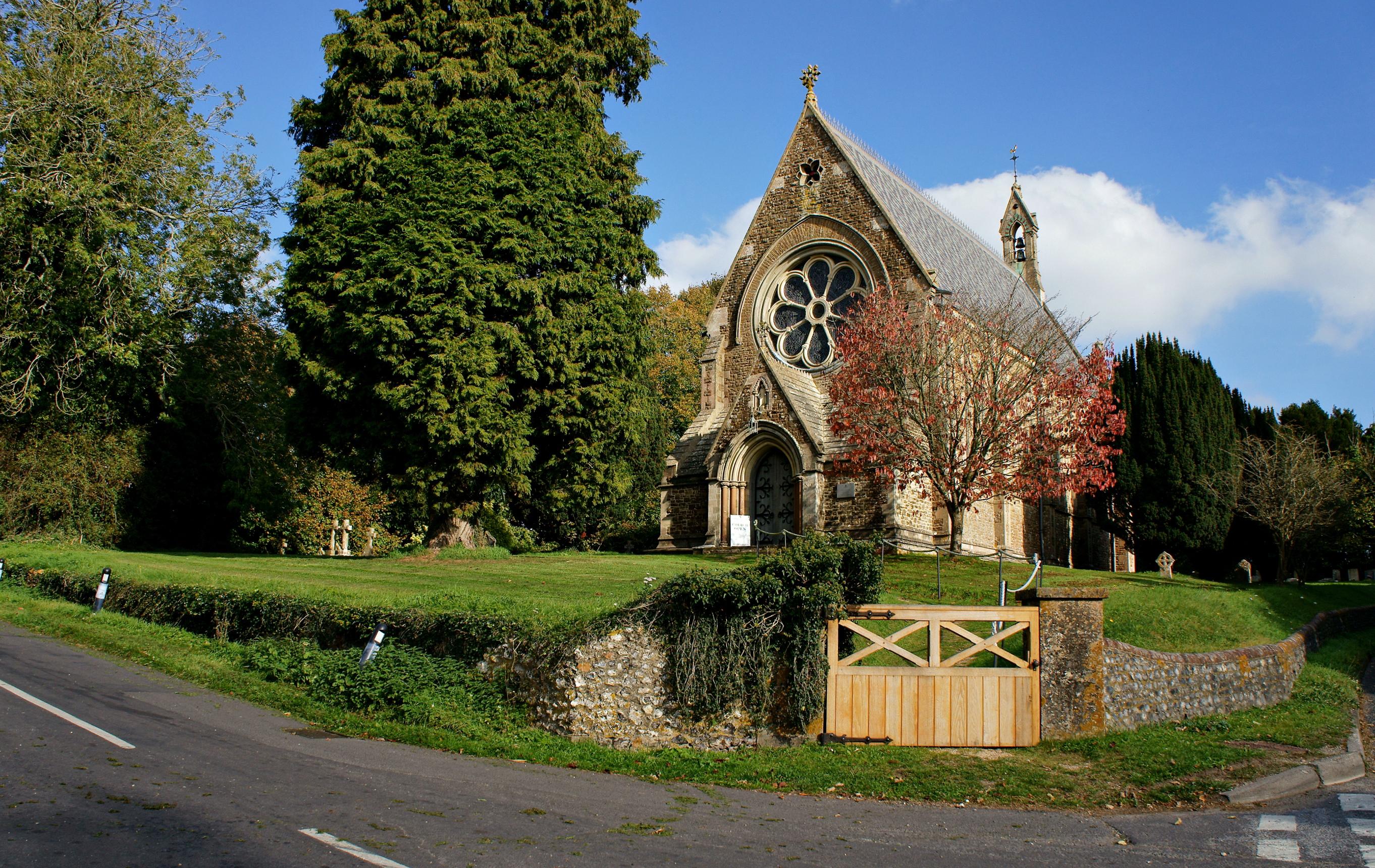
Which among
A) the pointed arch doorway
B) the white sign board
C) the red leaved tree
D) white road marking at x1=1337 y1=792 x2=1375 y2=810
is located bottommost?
white road marking at x1=1337 y1=792 x2=1375 y2=810

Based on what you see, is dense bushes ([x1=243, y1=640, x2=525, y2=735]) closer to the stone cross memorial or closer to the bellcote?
the stone cross memorial

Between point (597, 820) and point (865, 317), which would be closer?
point (597, 820)

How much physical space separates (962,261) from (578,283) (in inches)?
630

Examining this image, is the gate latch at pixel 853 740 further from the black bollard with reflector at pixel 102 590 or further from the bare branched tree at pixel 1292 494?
the bare branched tree at pixel 1292 494

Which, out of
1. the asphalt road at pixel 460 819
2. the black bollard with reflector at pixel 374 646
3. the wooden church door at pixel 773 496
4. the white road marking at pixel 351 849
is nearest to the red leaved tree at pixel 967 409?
the wooden church door at pixel 773 496

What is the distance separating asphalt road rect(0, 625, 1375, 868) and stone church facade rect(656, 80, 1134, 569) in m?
15.8

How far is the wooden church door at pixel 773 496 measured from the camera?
2670 cm

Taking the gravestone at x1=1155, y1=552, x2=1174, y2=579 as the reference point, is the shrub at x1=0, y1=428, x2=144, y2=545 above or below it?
above

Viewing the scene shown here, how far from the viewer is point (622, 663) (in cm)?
1088

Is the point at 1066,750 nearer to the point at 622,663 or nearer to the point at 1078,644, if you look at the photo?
the point at 1078,644

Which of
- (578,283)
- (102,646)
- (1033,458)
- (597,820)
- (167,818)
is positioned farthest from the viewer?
(578,283)

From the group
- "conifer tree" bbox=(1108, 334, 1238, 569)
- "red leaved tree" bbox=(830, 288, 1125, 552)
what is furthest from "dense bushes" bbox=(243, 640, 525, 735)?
"conifer tree" bbox=(1108, 334, 1238, 569)

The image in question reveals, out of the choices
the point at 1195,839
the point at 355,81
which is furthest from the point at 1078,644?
the point at 355,81

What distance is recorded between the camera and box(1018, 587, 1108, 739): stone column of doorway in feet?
35.2
